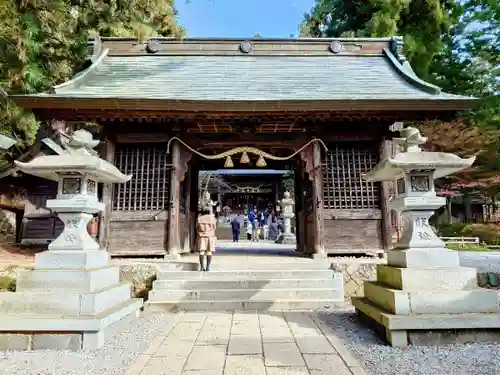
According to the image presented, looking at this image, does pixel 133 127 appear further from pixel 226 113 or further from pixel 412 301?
pixel 412 301

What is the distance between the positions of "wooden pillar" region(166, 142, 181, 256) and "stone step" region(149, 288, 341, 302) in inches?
75.7

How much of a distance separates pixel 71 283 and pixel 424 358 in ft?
13.2

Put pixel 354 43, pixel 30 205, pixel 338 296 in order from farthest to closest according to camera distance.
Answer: pixel 30 205 → pixel 354 43 → pixel 338 296

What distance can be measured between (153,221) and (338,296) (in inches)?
185

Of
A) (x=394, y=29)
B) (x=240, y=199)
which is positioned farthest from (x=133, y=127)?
(x=240, y=199)

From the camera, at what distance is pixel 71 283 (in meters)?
4.11

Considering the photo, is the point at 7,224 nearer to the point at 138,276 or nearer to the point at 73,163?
the point at 138,276

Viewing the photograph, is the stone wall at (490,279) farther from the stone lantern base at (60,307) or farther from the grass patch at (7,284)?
the grass patch at (7,284)

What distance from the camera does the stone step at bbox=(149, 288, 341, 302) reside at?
241 inches

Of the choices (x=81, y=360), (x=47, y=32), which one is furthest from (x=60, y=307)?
(x=47, y=32)

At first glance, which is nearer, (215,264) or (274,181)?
(215,264)

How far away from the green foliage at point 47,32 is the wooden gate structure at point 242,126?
762mm

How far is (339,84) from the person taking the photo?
898cm

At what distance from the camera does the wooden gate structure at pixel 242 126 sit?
A: 7.58 metres
